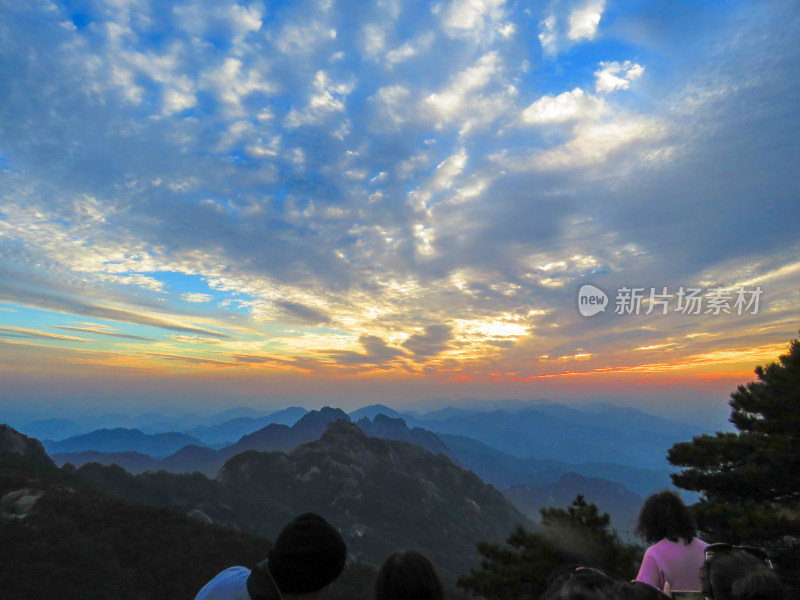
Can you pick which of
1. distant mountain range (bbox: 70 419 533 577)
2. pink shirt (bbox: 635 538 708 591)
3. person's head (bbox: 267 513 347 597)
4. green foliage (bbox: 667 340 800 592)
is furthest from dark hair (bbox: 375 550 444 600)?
distant mountain range (bbox: 70 419 533 577)

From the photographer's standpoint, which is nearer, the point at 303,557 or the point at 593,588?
the point at 593,588

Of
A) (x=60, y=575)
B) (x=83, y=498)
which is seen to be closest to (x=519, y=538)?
(x=60, y=575)

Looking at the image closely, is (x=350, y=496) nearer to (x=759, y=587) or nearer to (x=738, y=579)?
(x=738, y=579)

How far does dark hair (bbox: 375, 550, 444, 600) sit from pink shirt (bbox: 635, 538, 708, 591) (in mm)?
3416

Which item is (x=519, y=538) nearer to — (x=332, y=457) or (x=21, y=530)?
(x=21, y=530)

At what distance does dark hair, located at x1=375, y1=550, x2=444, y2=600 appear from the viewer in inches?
108

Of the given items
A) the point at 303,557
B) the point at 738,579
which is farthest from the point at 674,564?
the point at 303,557

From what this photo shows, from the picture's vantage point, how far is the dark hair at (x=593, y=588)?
1932mm

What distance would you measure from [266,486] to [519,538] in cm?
16327

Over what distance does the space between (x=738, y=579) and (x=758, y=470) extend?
15.1m

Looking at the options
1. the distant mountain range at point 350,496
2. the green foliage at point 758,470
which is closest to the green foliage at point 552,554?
the green foliage at point 758,470

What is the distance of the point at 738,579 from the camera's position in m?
2.65

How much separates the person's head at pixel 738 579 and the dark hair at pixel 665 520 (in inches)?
78.2

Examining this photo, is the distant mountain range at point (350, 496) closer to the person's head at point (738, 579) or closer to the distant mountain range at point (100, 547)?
the distant mountain range at point (100, 547)
